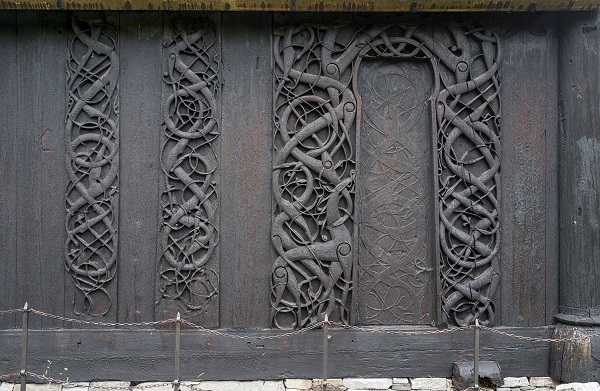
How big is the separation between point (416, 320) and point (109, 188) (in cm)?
290

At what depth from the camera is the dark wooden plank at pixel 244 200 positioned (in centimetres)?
574

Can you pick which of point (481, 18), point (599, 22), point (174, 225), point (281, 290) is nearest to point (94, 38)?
point (174, 225)

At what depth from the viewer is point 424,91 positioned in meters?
5.88

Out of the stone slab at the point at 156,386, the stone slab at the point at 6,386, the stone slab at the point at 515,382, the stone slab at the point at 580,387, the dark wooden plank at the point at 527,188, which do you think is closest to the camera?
the stone slab at the point at 580,387

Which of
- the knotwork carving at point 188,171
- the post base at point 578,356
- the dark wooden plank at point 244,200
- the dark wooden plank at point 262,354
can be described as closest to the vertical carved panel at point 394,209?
the dark wooden plank at point 262,354

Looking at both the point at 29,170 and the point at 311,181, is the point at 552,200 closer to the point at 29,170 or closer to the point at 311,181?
the point at 311,181

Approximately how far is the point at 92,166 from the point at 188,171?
809 mm

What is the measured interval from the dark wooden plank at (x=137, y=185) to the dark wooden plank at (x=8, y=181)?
2.97 feet

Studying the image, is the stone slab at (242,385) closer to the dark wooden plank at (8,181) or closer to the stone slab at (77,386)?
the stone slab at (77,386)

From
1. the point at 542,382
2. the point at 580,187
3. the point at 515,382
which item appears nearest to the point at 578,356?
the point at 542,382

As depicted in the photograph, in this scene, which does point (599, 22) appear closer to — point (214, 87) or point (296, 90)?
point (296, 90)

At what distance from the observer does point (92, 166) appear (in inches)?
222

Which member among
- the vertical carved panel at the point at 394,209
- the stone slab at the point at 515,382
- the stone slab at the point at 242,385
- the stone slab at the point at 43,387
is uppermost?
the vertical carved panel at the point at 394,209

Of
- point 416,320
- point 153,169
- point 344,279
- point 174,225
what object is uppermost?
point 153,169
